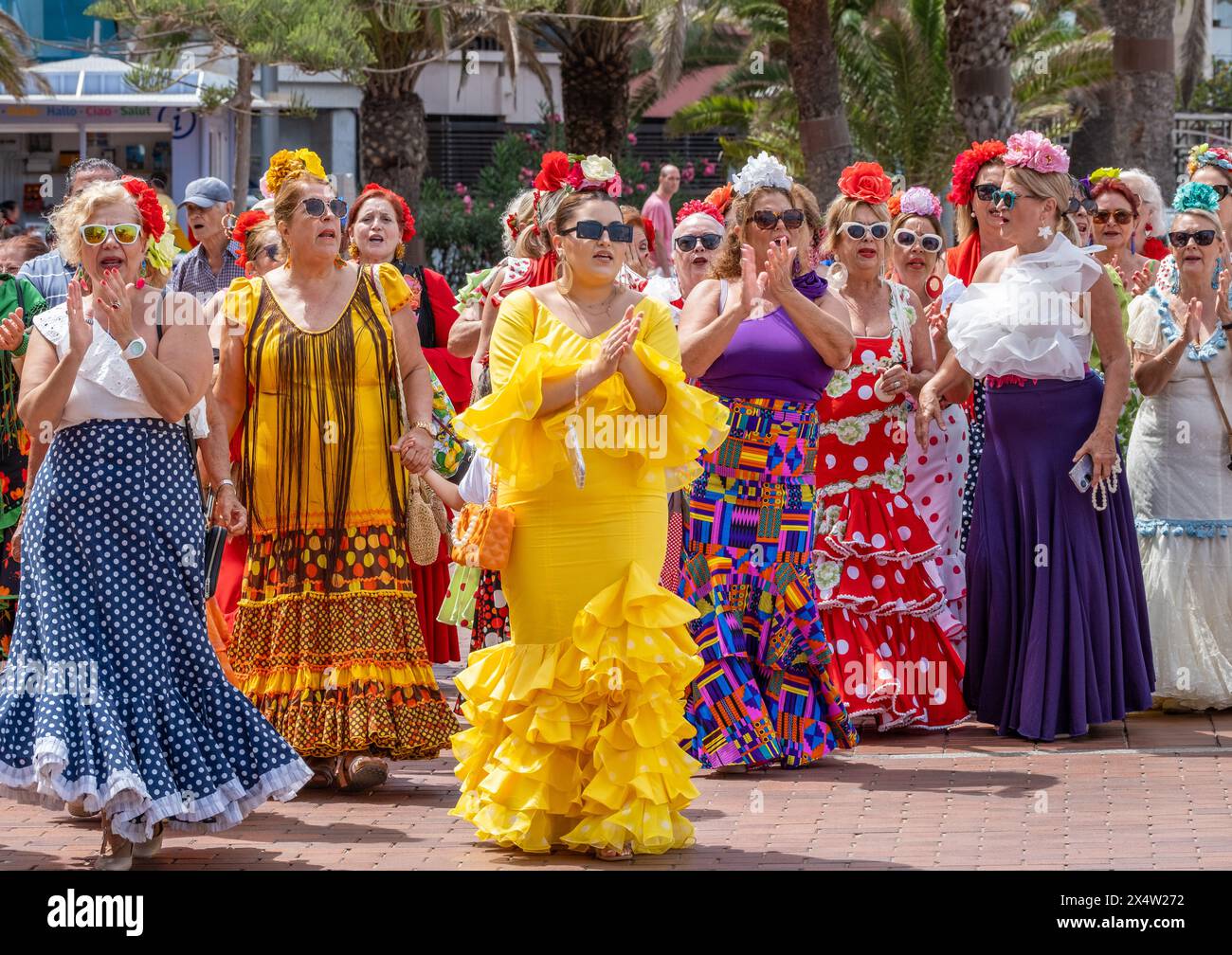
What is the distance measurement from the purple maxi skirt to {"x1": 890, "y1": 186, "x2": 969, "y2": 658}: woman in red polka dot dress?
1.23 ft

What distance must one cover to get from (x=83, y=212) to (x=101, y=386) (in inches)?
22.9

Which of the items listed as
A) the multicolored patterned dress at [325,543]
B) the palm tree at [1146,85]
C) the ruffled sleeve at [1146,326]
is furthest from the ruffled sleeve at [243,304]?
the palm tree at [1146,85]

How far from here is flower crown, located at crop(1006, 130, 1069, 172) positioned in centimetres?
818

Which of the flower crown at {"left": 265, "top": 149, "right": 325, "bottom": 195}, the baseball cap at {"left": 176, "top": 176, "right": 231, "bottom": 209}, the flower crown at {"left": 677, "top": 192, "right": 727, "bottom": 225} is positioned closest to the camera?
the flower crown at {"left": 265, "top": 149, "right": 325, "bottom": 195}

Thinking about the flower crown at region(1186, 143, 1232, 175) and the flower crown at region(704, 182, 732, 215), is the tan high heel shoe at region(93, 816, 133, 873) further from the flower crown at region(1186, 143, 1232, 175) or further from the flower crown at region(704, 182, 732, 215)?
the flower crown at region(1186, 143, 1232, 175)

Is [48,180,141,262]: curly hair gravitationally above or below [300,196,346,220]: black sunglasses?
below

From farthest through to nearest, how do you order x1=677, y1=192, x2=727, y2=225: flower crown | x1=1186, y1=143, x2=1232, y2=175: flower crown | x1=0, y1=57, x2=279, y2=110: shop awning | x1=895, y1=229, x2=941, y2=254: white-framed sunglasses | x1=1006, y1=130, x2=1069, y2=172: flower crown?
x1=0, y1=57, x2=279, y2=110: shop awning
x1=677, y1=192, x2=727, y2=225: flower crown
x1=1186, y1=143, x2=1232, y2=175: flower crown
x1=895, y1=229, x2=941, y2=254: white-framed sunglasses
x1=1006, y1=130, x2=1069, y2=172: flower crown

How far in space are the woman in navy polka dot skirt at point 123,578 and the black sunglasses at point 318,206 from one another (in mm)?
928

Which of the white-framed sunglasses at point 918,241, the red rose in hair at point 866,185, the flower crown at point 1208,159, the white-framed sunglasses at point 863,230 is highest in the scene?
the flower crown at point 1208,159

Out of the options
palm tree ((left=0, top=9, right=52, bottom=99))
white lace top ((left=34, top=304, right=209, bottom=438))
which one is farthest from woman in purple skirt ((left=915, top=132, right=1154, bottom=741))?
palm tree ((left=0, top=9, right=52, bottom=99))

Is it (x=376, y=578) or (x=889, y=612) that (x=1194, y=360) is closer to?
(x=889, y=612)

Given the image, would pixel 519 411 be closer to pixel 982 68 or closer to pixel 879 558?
pixel 879 558

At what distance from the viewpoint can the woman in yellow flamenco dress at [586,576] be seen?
20.3 ft

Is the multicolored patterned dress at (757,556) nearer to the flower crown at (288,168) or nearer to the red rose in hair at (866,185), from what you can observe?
the red rose in hair at (866,185)
